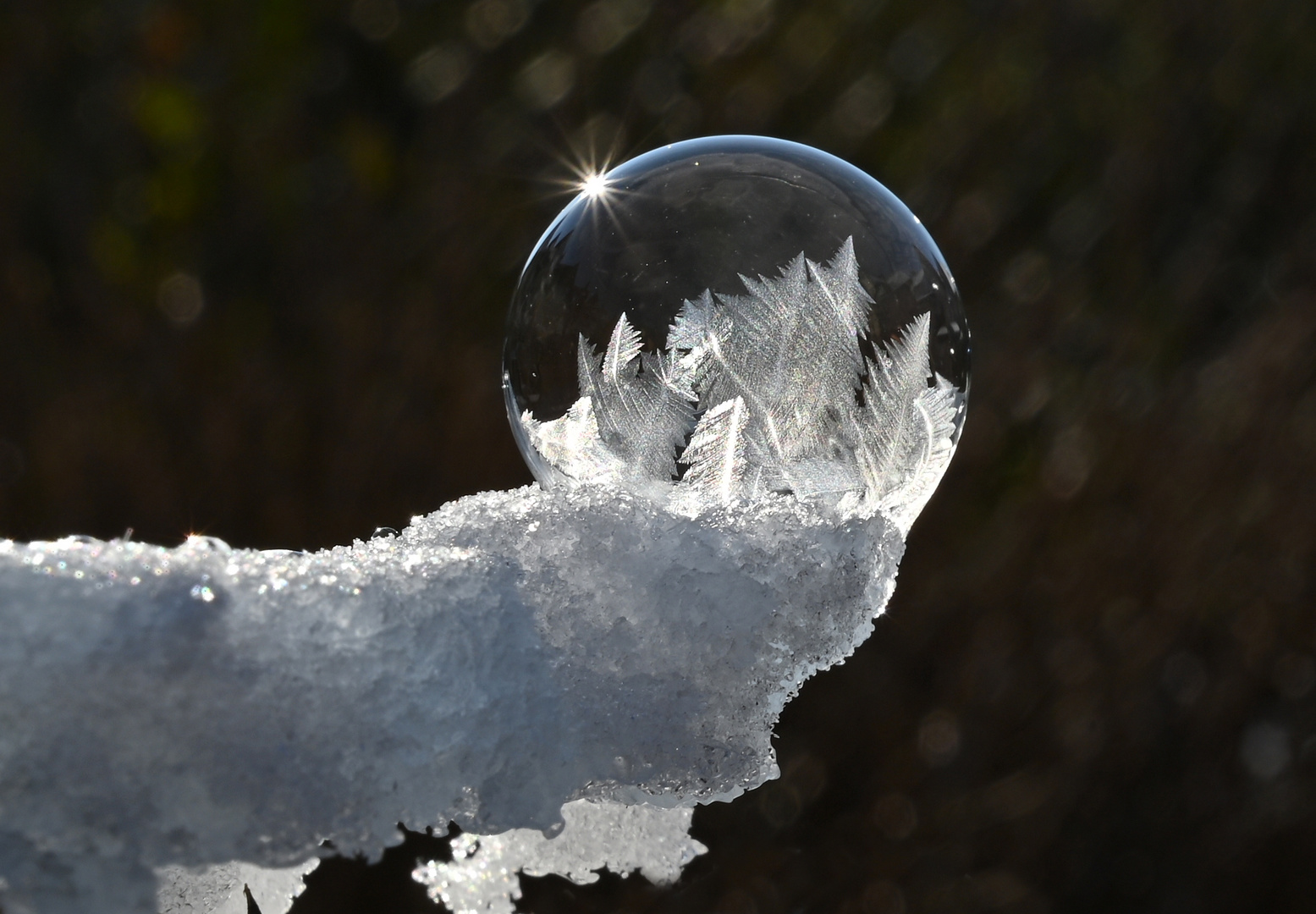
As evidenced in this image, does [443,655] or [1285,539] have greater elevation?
[1285,539]

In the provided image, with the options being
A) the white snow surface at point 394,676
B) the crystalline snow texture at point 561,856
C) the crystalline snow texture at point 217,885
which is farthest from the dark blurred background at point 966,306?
the white snow surface at point 394,676

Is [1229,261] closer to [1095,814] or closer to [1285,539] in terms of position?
[1285,539]

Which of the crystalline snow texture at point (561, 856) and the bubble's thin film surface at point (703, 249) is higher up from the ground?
the bubble's thin film surface at point (703, 249)

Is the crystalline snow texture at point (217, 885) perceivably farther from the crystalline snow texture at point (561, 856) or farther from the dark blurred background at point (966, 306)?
the dark blurred background at point (966, 306)

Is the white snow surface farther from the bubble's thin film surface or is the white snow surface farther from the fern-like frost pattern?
the bubble's thin film surface

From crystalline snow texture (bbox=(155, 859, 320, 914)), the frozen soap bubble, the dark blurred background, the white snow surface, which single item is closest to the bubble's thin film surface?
the frozen soap bubble

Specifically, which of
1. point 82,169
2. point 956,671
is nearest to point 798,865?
point 956,671

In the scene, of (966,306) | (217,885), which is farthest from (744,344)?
(966,306)
